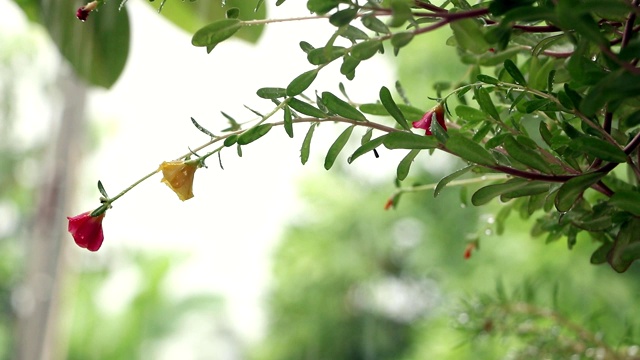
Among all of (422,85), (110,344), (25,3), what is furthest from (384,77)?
(25,3)

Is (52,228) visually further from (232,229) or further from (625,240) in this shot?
(625,240)

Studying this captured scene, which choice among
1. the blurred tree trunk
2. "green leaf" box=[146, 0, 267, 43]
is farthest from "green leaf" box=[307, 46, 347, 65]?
the blurred tree trunk

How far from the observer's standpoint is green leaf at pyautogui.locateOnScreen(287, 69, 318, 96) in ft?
0.71

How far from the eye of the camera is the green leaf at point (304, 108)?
0.22 m

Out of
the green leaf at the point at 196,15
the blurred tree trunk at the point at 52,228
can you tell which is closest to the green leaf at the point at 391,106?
the green leaf at the point at 196,15

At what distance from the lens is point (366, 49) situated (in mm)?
206

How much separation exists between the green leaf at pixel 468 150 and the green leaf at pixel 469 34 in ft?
0.08

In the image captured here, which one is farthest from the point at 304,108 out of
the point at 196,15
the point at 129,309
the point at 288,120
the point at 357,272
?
the point at 129,309

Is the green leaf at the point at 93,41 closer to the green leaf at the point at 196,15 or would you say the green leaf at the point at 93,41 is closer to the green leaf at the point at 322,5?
the green leaf at the point at 196,15

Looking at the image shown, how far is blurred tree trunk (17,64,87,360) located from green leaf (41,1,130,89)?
1.07m

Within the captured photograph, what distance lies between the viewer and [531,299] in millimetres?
463

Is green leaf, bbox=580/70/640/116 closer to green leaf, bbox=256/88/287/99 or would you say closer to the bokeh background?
green leaf, bbox=256/88/287/99

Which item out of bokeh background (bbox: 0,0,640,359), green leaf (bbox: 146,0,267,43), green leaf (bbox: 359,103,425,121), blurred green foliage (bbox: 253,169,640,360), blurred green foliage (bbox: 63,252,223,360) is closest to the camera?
green leaf (bbox: 359,103,425,121)

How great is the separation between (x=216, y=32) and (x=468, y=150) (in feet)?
0.26
